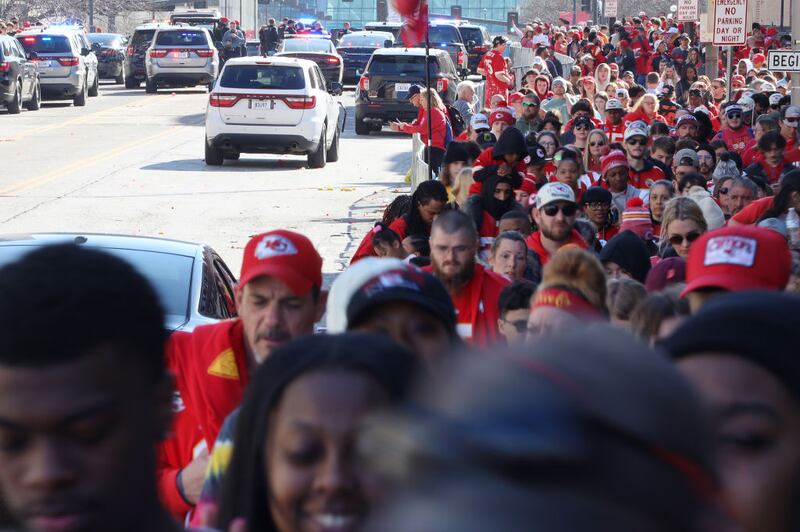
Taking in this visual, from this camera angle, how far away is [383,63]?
29438 mm

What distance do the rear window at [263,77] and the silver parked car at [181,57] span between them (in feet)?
56.0

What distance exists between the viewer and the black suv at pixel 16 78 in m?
31.3

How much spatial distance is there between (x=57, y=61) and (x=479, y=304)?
104ft

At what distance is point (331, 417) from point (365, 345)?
6.2 inches

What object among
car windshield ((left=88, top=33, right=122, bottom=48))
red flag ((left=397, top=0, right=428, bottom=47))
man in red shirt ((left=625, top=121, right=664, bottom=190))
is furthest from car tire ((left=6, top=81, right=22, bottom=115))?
man in red shirt ((left=625, top=121, right=664, bottom=190))

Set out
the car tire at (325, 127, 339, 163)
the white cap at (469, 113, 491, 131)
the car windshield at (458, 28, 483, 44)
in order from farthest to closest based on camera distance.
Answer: the car windshield at (458, 28, 483, 44) < the car tire at (325, 127, 339, 163) < the white cap at (469, 113, 491, 131)

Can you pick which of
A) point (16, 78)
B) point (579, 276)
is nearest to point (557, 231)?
point (579, 276)

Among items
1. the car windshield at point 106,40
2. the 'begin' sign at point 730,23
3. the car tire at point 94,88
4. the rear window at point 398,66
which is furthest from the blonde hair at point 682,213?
the car windshield at point 106,40

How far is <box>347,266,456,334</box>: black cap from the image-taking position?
3.28 m

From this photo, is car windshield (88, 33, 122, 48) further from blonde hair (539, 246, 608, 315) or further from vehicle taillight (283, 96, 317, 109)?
blonde hair (539, 246, 608, 315)

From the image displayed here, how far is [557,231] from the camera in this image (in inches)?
325

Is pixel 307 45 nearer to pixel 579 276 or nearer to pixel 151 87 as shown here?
pixel 151 87

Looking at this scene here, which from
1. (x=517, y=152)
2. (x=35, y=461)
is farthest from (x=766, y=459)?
(x=517, y=152)

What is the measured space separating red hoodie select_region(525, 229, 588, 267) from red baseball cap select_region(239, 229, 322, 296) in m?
3.95
